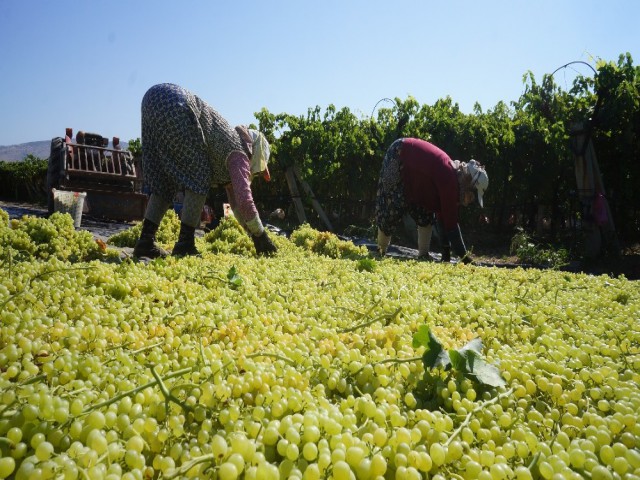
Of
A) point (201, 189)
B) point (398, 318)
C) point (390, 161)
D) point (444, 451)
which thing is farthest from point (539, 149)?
point (444, 451)

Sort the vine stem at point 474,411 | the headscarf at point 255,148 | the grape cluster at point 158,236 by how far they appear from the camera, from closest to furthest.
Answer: the vine stem at point 474,411, the headscarf at point 255,148, the grape cluster at point 158,236

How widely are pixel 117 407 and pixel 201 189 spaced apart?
12.0ft

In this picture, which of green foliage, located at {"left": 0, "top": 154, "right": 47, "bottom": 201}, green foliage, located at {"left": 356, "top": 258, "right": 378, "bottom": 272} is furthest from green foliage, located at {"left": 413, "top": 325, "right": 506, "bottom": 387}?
green foliage, located at {"left": 0, "top": 154, "right": 47, "bottom": 201}

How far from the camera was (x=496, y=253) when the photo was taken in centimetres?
1066

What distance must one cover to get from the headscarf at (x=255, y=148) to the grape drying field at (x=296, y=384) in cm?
272

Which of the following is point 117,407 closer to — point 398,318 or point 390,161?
point 398,318

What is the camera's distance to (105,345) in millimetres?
1421

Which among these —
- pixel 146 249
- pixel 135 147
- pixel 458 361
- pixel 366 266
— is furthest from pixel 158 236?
pixel 135 147

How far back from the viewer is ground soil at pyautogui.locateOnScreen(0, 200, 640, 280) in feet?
24.8

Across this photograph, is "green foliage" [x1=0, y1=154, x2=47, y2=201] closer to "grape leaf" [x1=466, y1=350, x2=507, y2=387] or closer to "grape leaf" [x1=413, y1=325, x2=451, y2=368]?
"grape leaf" [x1=413, y1=325, x2=451, y2=368]

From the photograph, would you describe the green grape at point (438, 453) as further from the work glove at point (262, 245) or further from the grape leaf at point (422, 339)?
the work glove at point (262, 245)

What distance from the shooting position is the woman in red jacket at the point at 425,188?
559cm

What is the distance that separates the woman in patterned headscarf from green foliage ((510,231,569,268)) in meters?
6.38

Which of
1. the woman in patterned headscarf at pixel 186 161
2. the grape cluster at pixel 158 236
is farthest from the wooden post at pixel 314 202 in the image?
the woman in patterned headscarf at pixel 186 161
